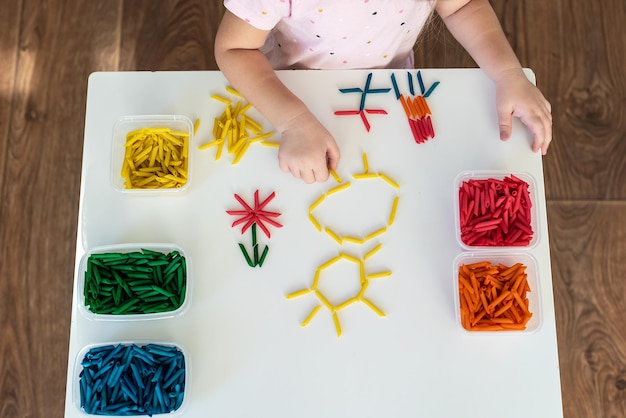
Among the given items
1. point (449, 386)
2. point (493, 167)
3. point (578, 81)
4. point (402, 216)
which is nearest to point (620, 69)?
point (578, 81)

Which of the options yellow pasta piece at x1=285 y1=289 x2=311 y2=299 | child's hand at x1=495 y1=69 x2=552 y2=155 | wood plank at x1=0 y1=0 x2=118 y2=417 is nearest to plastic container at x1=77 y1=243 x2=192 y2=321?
yellow pasta piece at x1=285 y1=289 x2=311 y2=299

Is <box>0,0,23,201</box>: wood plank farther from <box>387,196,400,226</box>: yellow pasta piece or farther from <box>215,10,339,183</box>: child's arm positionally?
<box>387,196,400,226</box>: yellow pasta piece

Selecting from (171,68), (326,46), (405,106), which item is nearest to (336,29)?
(326,46)

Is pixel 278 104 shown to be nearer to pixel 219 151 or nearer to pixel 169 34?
pixel 219 151

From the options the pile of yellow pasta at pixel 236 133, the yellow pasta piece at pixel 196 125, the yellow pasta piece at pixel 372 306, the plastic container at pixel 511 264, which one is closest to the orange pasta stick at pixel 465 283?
the plastic container at pixel 511 264

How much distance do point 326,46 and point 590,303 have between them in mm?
968

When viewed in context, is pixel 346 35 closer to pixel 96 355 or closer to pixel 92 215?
pixel 92 215

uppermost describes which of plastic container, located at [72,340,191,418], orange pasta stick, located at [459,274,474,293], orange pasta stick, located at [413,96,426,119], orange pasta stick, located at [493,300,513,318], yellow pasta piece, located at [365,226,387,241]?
orange pasta stick, located at [413,96,426,119]

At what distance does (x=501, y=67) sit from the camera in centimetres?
96

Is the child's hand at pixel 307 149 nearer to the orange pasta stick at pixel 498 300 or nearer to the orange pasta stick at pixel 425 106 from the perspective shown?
the orange pasta stick at pixel 425 106

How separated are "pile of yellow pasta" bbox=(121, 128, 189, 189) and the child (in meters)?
0.13

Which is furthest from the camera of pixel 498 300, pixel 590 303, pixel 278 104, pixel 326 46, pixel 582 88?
pixel 582 88

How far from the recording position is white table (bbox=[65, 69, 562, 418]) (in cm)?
83

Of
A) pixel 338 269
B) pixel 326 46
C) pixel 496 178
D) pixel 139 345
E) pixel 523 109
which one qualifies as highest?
pixel 326 46
